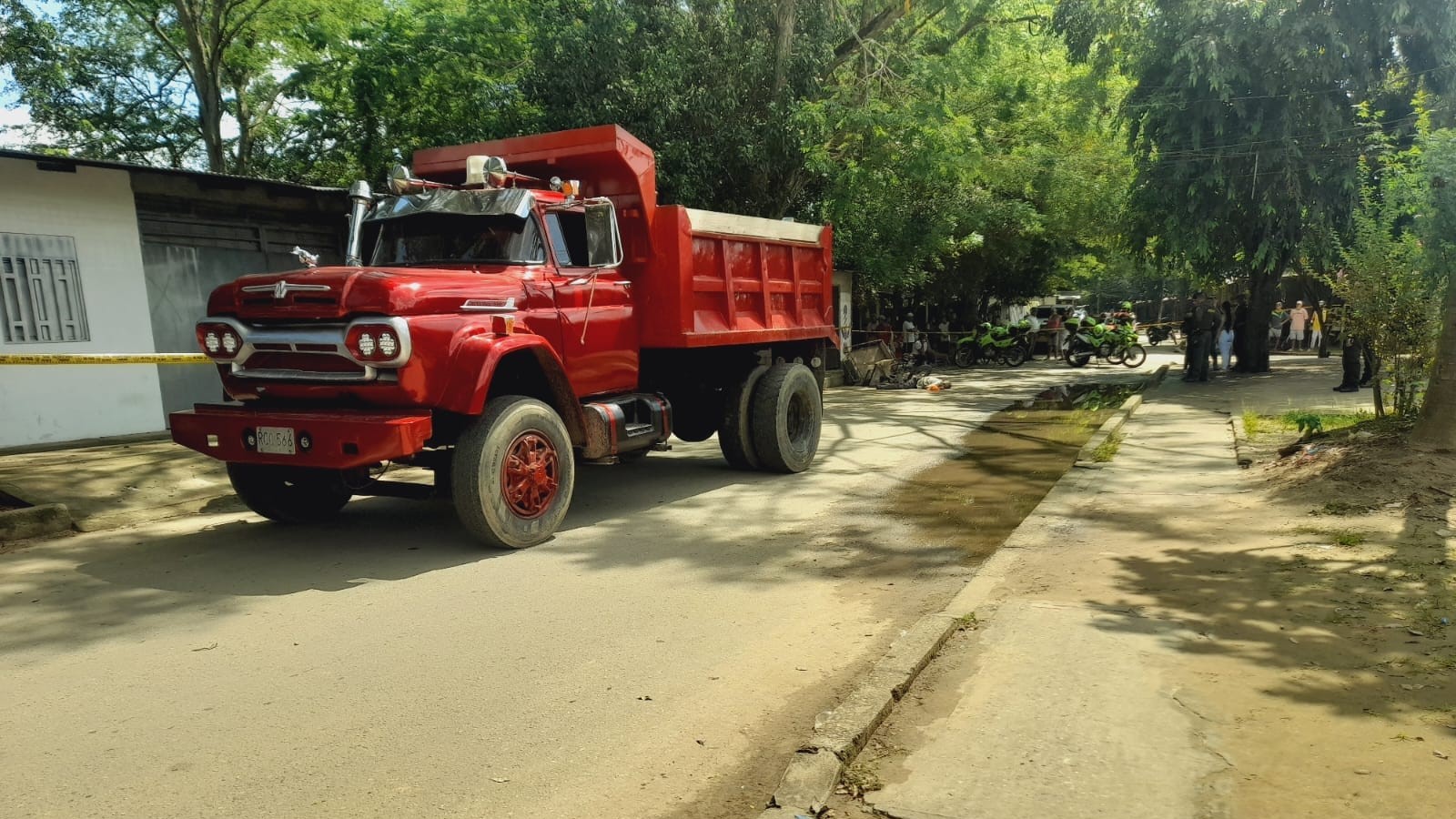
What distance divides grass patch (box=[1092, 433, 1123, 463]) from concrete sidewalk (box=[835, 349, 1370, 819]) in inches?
93.1

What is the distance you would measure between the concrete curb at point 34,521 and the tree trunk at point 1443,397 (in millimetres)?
10441

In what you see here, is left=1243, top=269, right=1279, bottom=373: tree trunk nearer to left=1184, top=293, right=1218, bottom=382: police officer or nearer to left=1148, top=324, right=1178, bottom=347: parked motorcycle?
left=1184, top=293, right=1218, bottom=382: police officer

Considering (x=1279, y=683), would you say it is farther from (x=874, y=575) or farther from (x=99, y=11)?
(x=99, y=11)

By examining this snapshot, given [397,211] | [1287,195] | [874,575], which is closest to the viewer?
[874,575]

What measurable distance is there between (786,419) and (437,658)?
550 centimetres

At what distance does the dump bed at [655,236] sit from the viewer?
7941 millimetres

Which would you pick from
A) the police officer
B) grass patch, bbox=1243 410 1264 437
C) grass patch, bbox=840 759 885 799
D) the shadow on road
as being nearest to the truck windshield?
the shadow on road

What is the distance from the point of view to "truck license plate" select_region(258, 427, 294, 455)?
5891mm

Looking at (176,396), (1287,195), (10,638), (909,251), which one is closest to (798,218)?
(909,251)

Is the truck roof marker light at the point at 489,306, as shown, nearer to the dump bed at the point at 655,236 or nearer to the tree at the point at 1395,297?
the dump bed at the point at 655,236

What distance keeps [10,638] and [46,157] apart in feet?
21.3

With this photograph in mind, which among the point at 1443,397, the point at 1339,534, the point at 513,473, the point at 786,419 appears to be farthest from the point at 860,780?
the point at 1443,397

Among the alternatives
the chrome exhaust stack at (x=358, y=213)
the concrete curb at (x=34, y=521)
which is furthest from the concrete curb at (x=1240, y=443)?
the concrete curb at (x=34, y=521)

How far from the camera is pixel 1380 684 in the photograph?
12.4 feet
